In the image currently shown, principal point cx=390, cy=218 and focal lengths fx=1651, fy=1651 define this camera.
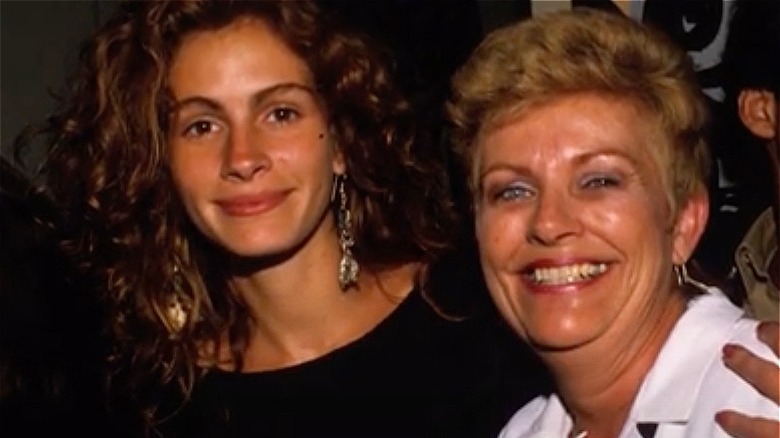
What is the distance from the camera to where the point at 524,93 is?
2.12 metres

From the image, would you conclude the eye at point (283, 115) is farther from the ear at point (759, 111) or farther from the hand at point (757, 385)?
the hand at point (757, 385)

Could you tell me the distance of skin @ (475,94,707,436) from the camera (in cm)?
204

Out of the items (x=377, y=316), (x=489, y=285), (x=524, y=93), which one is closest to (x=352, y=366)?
(x=377, y=316)

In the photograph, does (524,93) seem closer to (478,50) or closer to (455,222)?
(478,50)

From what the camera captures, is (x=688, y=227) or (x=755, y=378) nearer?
(x=755, y=378)

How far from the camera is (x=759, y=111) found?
2.64m

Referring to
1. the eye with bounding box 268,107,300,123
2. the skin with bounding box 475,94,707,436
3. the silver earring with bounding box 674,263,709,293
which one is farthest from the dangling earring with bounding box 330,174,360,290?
the silver earring with bounding box 674,263,709,293

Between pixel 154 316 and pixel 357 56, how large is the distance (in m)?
0.55

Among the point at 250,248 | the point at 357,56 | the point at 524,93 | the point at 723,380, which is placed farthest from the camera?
the point at 357,56

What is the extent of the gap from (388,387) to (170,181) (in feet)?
1.59

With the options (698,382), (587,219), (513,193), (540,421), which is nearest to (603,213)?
(587,219)

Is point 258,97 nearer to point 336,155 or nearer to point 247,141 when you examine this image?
point 247,141

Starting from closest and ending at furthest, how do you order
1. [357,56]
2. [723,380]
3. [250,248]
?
[723,380]
[250,248]
[357,56]

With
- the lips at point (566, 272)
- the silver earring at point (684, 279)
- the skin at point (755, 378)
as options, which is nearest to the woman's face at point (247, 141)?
the lips at point (566, 272)
